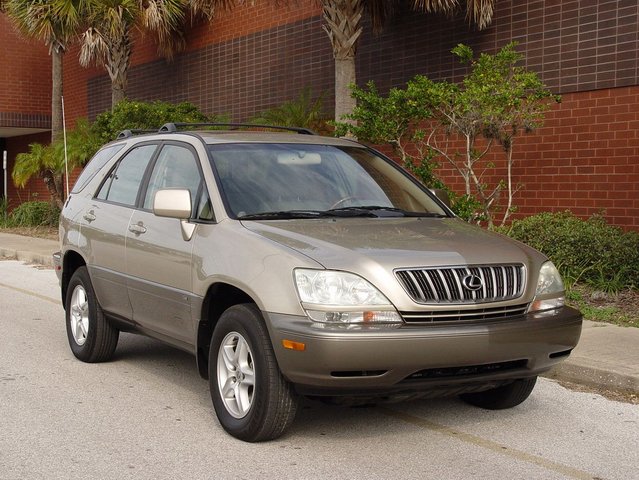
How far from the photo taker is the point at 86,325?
26.1 ft

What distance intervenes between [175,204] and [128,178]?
165cm

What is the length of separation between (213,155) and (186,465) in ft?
7.41

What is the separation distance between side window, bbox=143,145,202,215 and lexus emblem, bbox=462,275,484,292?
2.00 meters

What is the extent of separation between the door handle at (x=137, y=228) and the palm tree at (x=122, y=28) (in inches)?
550

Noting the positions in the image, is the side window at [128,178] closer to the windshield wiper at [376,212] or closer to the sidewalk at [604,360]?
the windshield wiper at [376,212]

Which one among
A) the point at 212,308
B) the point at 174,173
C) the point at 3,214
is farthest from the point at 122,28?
the point at 212,308

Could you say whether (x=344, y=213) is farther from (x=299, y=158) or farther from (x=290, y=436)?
(x=290, y=436)

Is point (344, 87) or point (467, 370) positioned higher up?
point (344, 87)

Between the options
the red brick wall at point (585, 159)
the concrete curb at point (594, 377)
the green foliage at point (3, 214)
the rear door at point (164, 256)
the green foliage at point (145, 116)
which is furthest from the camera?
the green foliage at point (3, 214)

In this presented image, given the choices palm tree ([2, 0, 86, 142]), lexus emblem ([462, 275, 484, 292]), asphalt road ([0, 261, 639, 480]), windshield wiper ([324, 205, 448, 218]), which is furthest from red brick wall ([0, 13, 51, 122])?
lexus emblem ([462, 275, 484, 292])

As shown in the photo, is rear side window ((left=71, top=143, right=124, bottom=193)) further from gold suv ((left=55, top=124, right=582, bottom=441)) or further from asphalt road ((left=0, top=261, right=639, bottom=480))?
asphalt road ((left=0, top=261, right=639, bottom=480))

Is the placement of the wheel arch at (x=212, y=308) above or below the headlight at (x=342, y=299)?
below

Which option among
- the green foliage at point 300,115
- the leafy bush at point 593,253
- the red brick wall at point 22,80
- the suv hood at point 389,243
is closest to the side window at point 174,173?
the suv hood at point 389,243

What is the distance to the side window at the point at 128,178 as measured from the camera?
737 centimetres
